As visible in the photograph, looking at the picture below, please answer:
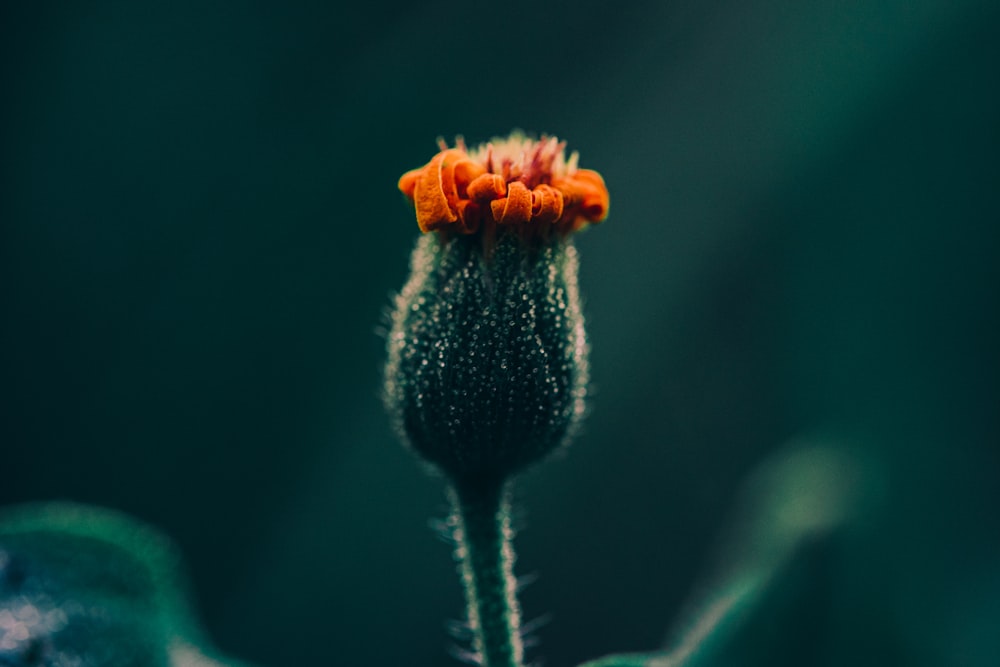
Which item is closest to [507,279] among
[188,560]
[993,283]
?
[993,283]

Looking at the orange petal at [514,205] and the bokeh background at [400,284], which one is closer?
the orange petal at [514,205]

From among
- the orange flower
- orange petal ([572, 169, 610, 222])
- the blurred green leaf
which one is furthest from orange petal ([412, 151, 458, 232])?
the blurred green leaf

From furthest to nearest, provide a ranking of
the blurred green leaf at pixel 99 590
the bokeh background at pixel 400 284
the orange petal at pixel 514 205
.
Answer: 1. the bokeh background at pixel 400 284
2. the blurred green leaf at pixel 99 590
3. the orange petal at pixel 514 205

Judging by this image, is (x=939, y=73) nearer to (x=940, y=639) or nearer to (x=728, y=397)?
(x=728, y=397)

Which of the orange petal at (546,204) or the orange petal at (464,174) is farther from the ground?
the orange petal at (464,174)

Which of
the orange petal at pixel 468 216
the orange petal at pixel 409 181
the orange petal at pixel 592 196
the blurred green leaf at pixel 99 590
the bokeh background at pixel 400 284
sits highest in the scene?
the bokeh background at pixel 400 284

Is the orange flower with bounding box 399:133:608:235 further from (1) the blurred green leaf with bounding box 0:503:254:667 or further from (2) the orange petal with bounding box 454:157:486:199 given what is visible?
(1) the blurred green leaf with bounding box 0:503:254:667

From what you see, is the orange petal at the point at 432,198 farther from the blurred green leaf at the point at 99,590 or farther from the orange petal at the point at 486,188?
the blurred green leaf at the point at 99,590

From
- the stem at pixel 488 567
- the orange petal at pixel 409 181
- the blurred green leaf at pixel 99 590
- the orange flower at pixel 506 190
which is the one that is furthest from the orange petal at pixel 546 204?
the blurred green leaf at pixel 99 590
